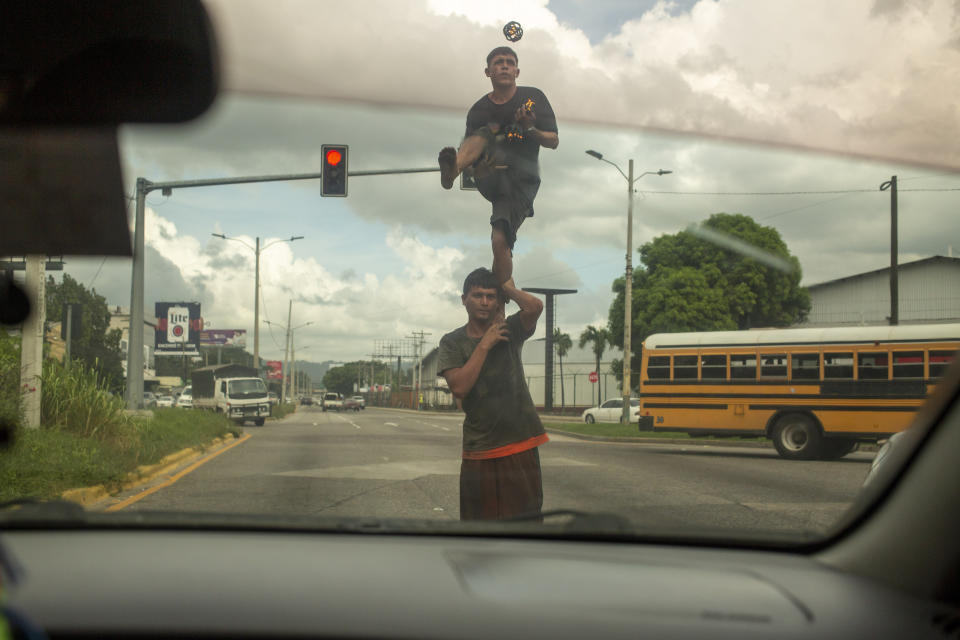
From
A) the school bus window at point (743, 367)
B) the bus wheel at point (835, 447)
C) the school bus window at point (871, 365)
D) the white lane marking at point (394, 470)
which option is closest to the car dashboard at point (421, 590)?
the school bus window at point (871, 365)

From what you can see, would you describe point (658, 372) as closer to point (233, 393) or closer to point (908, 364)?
point (908, 364)

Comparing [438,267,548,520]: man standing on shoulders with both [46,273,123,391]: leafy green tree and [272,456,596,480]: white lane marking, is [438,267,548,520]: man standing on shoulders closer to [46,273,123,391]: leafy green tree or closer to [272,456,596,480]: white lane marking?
[46,273,123,391]: leafy green tree

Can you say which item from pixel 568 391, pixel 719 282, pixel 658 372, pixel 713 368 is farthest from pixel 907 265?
pixel 658 372

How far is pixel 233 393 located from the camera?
38844 millimetres

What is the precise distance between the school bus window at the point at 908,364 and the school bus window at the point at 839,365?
52.3 inches

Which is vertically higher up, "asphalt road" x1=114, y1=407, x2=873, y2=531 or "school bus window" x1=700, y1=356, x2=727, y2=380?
"school bus window" x1=700, y1=356, x2=727, y2=380

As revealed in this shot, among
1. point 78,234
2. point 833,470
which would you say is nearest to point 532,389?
point 78,234

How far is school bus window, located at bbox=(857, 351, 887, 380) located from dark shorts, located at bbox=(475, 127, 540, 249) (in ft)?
8.21

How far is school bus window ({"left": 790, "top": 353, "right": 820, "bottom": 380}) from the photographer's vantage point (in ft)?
25.9

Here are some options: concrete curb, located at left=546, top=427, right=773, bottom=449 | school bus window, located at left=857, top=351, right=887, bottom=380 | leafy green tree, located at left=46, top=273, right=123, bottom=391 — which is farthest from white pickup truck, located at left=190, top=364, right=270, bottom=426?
school bus window, located at left=857, top=351, right=887, bottom=380

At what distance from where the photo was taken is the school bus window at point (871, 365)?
198 inches

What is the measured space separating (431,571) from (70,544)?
0.91 meters

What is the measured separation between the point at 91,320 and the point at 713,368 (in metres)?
9.15

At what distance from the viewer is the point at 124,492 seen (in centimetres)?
998
